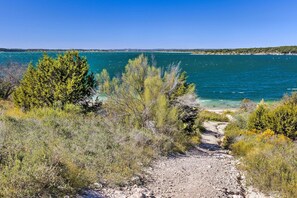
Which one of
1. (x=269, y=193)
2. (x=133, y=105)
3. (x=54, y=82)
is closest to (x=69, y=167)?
(x=269, y=193)

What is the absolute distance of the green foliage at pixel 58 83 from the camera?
54.7ft

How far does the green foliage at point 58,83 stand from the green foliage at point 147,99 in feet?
4.83

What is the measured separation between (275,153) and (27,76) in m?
14.7

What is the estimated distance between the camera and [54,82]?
55.9 feet

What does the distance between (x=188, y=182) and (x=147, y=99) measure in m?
6.73

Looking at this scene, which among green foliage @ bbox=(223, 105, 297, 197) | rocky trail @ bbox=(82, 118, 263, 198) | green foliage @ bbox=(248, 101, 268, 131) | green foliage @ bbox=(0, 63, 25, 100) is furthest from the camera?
green foliage @ bbox=(0, 63, 25, 100)

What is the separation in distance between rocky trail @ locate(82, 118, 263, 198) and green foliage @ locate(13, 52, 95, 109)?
25.6 feet

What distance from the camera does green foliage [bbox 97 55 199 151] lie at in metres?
14.1

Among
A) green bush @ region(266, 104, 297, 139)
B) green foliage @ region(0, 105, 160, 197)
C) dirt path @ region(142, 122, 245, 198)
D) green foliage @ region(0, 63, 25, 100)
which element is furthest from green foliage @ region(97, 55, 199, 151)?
green foliage @ region(0, 63, 25, 100)

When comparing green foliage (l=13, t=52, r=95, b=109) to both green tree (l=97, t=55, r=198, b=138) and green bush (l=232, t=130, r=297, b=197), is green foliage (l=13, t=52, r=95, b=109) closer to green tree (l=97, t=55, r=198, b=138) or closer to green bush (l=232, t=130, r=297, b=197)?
green tree (l=97, t=55, r=198, b=138)

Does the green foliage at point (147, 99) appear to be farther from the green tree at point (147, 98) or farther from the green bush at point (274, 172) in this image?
the green bush at point (274, 172)

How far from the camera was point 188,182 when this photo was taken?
8.62 m

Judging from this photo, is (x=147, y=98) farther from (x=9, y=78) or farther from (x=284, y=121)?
(x=9, y=78)

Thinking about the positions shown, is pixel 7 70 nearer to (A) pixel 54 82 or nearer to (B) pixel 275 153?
(A) pixel 54 82
